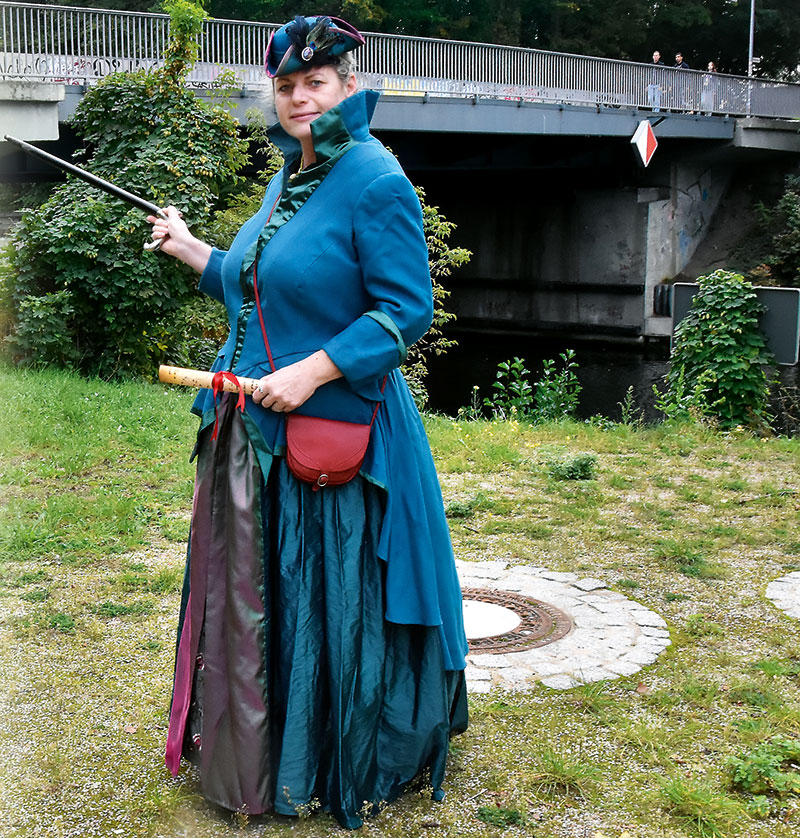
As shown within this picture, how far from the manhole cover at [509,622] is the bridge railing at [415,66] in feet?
21.9

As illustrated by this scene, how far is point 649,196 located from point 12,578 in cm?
2679

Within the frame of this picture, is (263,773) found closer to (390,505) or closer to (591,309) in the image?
(390,505)

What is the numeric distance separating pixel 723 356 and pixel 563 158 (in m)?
17.2

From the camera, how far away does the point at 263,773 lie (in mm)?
2959

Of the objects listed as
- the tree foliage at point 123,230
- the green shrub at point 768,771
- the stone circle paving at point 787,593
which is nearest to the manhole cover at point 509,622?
the stone circle paving at point 787,593

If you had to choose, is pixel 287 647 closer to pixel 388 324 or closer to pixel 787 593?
pixel 388 324

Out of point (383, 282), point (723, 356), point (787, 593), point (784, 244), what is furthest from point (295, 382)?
point (784, 244)

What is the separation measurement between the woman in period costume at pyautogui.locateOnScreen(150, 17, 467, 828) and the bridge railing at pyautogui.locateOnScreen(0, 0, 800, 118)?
710 centimetres

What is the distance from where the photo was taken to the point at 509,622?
4.70 metres

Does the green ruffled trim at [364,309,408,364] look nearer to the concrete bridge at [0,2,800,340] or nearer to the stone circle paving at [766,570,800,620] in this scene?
the stone circle paving at [766,570,800,620]

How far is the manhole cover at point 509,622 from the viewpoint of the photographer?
14.6 ft

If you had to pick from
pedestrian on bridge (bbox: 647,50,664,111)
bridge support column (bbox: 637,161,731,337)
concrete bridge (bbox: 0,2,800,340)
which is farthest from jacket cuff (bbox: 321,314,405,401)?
bridge support column (bbox: 637,161,731,337)

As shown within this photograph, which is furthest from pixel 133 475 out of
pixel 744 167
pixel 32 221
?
pixel 744 167

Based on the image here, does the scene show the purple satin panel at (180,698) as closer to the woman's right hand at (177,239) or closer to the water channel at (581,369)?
the woman's right hand at (177,239)
